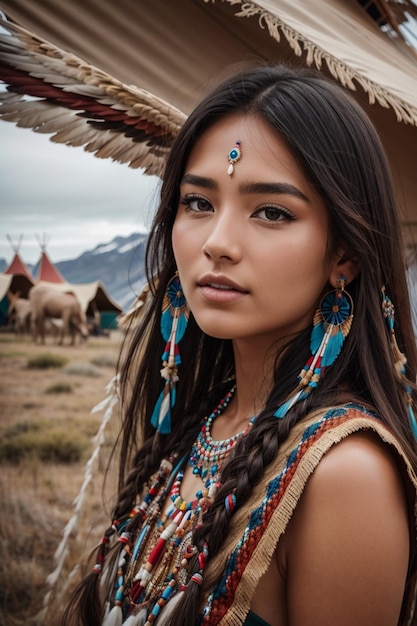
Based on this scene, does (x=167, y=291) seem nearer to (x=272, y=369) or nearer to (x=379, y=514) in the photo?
(x=272, y=369)

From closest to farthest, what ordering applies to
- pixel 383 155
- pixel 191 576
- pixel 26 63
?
1. pixel 191 576
2. pixel 383 155
3. pixel 26 63

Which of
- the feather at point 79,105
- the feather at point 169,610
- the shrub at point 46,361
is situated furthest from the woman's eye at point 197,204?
the shrub at point 46,361

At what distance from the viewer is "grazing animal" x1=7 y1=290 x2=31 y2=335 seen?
2.52 meters

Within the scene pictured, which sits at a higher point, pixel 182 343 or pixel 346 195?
pixel 346 195

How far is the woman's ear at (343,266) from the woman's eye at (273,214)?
0.11 m

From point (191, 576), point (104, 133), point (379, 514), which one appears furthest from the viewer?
point (104, 133)

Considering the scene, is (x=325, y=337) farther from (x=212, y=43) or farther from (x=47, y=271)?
(x=47, y=271)

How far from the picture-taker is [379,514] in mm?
780

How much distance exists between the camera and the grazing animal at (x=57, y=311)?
8.27ft

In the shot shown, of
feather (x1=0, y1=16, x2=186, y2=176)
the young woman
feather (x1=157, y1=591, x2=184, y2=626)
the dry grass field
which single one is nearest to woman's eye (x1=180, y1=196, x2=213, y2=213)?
the young woman

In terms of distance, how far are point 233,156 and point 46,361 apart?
72.2 inches

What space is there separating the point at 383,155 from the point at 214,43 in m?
0.98

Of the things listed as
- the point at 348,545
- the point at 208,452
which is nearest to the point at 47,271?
the point at 208,452

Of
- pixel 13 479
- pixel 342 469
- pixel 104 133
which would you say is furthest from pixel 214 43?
pixel 13 479
